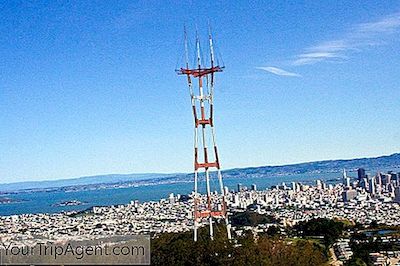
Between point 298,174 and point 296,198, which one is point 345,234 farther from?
point 298,174

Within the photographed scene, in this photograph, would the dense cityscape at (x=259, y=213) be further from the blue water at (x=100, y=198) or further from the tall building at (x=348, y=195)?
the blue water at (x=100, y=198)

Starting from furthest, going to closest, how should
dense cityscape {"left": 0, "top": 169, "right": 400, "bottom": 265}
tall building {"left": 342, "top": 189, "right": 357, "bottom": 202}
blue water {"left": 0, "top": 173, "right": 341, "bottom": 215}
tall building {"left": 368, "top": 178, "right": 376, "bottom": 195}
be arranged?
blue water {"left": 0, "top": 173, "right": 341, "bottom": 215}
tall building {"left": 368, "top": 178, "right": 376, "bottom": 195}
tall building {"left": 342, "top": 189, "right": 357, "bottom": 202}
dense cityscape {"left": 0, "top": 169, "right": 400, "bottom": 265}

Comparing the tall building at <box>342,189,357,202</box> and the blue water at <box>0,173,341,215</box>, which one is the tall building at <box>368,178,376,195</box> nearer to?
the tall building at <box>342,189,357,202</box>

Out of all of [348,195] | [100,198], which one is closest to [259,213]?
[348,195]

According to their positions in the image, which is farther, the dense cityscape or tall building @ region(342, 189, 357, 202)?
tall building @ region(342, 189, 357, 202)

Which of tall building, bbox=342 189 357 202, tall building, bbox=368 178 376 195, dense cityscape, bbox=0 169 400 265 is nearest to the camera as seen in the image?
dense cityscape, bbox=0 169 400 265

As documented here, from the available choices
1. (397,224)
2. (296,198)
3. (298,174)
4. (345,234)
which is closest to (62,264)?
(345,234)

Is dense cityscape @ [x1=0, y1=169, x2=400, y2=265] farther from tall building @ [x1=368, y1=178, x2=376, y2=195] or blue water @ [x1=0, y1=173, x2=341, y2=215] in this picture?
blue water @ [x1=0, y1=173, x2=341, y2=215]

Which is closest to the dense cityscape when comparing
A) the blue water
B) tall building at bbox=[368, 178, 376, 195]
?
tall building at bbox=[368, 178, 376, 195]

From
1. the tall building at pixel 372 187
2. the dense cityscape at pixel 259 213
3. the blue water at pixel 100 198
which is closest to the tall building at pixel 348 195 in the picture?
the dense cityscape at pixel 259 213

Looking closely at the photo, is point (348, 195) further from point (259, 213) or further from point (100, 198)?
point (100, 198)

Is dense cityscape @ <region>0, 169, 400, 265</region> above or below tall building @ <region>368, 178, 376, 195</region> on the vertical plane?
below

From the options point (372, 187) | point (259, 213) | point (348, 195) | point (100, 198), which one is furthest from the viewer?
point (100, 198)
